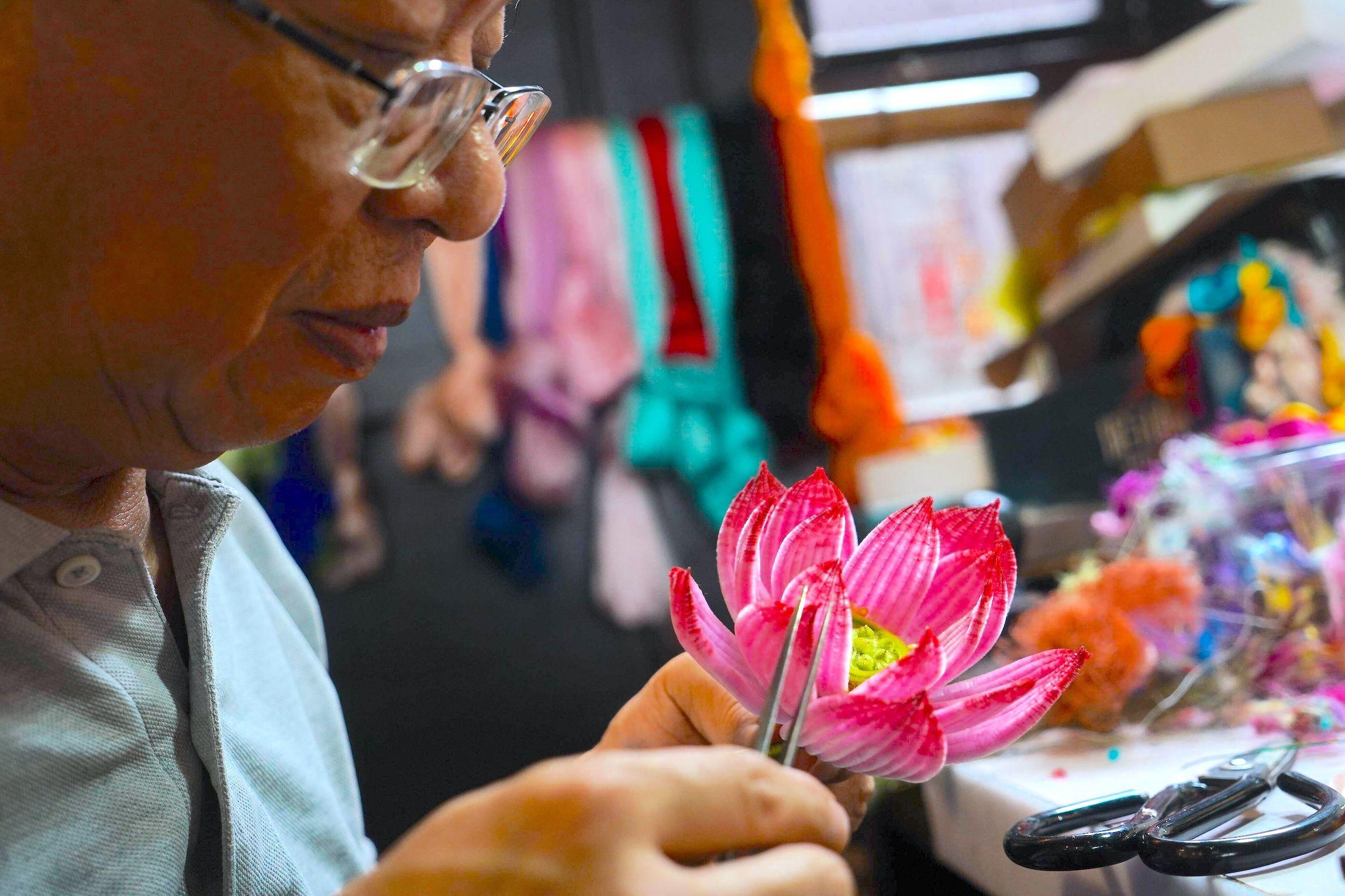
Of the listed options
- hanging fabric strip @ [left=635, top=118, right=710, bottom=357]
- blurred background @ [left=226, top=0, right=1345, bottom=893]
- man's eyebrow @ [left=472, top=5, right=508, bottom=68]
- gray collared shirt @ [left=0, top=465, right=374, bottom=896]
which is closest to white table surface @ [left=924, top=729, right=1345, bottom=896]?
gray collared shirt @ [left=0, top=465, right=374, bottom=896]

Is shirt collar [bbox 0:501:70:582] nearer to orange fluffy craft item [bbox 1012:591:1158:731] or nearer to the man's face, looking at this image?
the man's face

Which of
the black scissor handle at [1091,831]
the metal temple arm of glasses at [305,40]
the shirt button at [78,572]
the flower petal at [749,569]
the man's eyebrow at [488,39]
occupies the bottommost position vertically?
the black scissor handle at [1091,831]

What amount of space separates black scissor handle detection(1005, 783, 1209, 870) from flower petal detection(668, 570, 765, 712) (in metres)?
0.20

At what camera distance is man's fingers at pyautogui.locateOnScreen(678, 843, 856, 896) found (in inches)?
13.7

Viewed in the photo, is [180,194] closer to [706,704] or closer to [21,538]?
[21,538]

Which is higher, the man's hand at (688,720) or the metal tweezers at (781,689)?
the metal tweezers at (781,689)

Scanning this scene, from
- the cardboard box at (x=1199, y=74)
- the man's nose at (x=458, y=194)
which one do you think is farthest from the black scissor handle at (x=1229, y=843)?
the cardboard box at (x=1199, y=74)

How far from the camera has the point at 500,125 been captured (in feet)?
2.04

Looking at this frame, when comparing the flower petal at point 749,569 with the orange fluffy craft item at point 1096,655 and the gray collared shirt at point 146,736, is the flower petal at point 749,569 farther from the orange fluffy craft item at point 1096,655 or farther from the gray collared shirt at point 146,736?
the orange fluffy craft item at point 1096,655

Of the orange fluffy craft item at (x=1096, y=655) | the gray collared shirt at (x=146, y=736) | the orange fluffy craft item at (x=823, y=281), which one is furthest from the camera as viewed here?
the orange fluffy craft item at (x=823, y=281)

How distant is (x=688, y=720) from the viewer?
647mm

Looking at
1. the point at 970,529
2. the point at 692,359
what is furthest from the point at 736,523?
the point at 692,359

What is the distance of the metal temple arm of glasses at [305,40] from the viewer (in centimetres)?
46

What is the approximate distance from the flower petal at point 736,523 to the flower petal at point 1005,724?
5.0 inches
